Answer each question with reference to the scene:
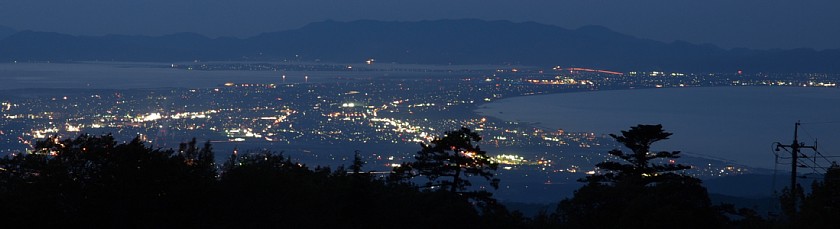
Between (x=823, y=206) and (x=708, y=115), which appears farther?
(x=708, y=115)

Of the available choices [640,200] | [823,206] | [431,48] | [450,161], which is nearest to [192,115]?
[450,161]

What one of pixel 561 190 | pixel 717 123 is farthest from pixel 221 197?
pixel 717 123

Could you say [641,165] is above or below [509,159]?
above

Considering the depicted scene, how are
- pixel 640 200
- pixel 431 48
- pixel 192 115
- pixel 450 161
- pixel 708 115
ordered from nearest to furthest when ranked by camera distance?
pixel 640 200 → pixel 450 161 → pixel 192 115 → pixel 708 115 → pixel 431 48


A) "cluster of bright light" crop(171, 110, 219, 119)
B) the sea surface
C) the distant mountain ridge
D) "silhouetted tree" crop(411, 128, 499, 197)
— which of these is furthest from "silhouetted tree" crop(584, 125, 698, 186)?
the distant mountain ridge

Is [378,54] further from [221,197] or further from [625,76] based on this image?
→ [221,197]

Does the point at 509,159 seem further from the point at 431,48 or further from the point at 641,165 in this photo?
the point at 431,48

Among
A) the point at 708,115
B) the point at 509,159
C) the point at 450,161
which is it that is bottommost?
the point at 708,115

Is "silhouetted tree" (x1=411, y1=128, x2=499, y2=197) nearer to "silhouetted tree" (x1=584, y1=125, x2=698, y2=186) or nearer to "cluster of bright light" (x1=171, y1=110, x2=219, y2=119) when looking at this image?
"silhouetted tree" (x1=584, y1=125, x2=698, y2=186)

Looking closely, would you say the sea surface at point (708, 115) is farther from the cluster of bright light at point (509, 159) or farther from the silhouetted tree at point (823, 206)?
the silhouetted tree at point (823, 206)
